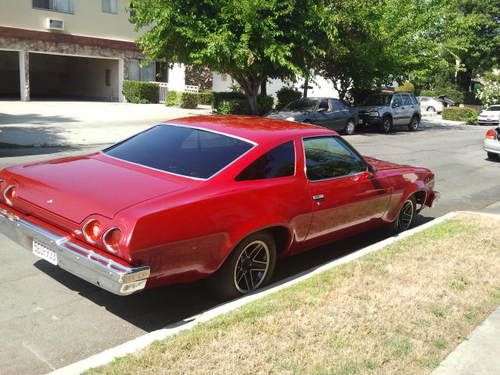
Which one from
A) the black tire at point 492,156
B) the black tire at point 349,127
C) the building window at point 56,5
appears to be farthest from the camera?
the building window at point 56,5

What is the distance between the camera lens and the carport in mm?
32750

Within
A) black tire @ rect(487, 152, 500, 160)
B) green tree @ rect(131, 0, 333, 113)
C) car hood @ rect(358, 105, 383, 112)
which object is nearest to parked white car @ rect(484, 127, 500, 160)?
black tire @ rect(487, 152, 500, 160)

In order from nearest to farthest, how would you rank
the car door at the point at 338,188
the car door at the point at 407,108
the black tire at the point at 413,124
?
the car door at the point at 338,188, the car door at the point at 407,108, the black tire at the point at 413,124

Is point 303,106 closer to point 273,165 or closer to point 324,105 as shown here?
point 324,105

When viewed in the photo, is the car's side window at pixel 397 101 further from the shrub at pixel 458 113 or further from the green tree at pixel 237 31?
the shrub at pixel 458 113

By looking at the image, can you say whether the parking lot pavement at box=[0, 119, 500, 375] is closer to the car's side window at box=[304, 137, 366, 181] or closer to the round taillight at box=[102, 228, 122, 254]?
the round taillight at box=[102, 228, 122, 254]

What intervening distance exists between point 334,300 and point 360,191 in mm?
1666

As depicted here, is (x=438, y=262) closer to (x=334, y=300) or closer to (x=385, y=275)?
(x=385, y=275)

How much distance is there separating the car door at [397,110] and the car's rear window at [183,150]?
19.7 m

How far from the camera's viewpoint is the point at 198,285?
500cm

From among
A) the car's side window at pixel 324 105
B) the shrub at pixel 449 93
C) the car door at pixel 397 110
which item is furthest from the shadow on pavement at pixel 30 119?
the shrub at pixel 449 93

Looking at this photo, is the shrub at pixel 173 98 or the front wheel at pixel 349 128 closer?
the front wheel at pixel 349 128

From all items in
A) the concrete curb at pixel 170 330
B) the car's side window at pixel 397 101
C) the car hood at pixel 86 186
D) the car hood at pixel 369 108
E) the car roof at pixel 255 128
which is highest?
the car's side window at pixel 397 101

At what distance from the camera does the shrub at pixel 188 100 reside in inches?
1191
